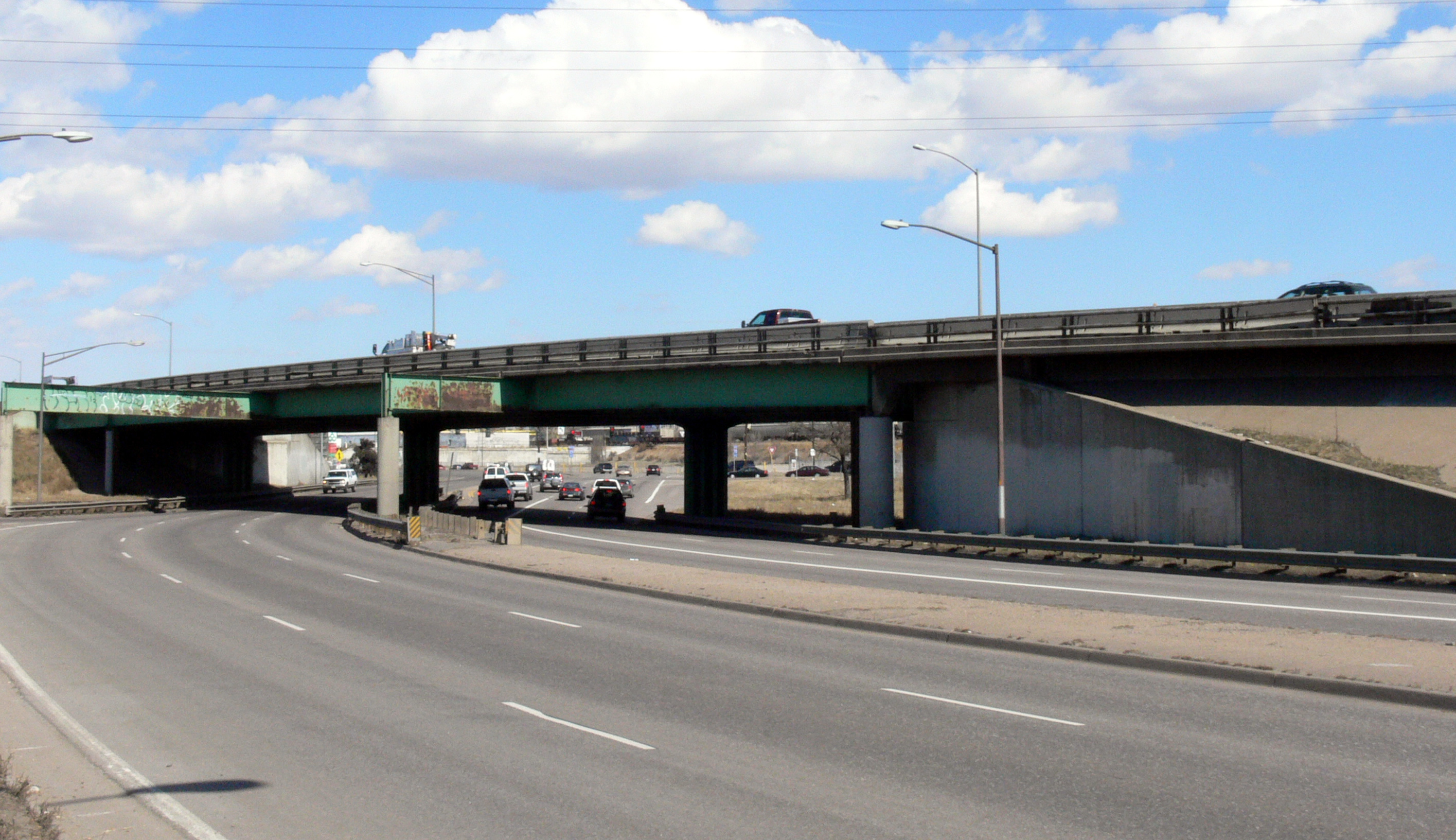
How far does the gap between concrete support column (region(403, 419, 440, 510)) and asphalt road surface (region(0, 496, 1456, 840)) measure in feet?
160

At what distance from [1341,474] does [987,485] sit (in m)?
11.5

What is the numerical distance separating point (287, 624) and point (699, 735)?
1097 cm

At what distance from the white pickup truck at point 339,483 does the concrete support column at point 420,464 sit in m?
31.6

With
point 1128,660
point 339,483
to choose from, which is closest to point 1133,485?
point 1128,660

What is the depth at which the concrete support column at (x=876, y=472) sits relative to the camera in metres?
39.3

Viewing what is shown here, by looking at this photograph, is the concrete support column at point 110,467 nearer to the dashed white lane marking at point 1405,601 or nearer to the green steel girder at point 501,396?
the green steel girder at point 501,396

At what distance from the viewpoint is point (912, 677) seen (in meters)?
13.7

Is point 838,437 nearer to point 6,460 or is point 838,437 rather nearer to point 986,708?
point 6,460

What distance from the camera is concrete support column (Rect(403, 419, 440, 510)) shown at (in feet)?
224

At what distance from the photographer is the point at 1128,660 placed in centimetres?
1416

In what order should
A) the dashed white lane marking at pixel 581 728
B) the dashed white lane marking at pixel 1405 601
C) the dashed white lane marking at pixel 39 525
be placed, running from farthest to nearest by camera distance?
the dashed white lane marking at pixel 39 525 < the dashed white lane marking at pixel 1405 601 < the dashed white lane marking at pixel 581 728

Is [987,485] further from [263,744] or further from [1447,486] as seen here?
[263,744]

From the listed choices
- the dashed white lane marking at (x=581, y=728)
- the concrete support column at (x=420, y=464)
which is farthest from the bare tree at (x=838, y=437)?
the dashed white lane marking at (x=581, y=728)

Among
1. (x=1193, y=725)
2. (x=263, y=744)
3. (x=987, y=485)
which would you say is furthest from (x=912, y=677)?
(x=987, y=485)
